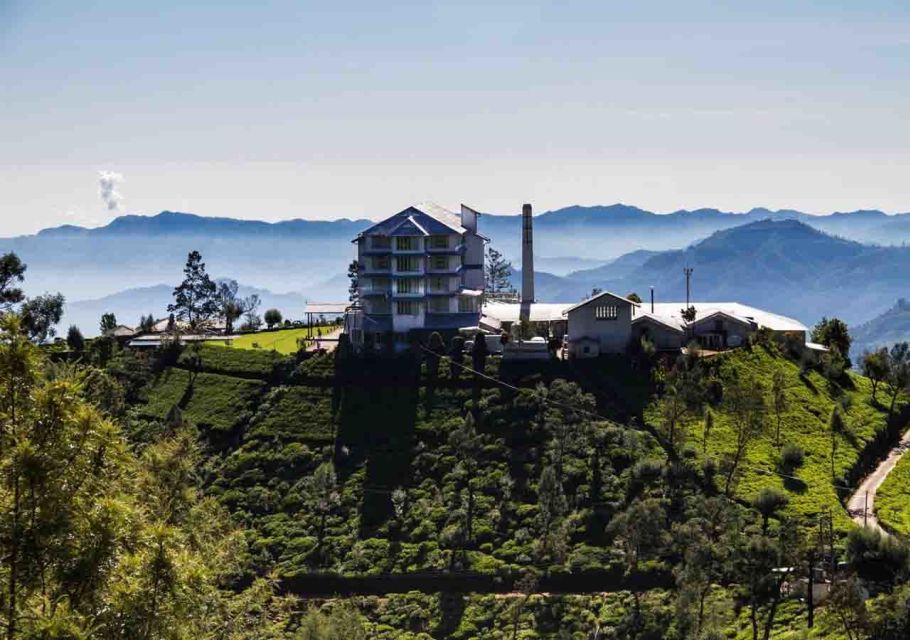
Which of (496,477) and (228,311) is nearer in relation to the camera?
(496,477)

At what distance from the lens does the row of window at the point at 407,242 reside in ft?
297

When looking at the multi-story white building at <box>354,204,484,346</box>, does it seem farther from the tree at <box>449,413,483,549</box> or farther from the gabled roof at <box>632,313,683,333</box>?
the tree at <box>449,413,483,549</box>

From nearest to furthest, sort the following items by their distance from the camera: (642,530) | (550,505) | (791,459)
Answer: (642,530)
(550,505)
(791,459)

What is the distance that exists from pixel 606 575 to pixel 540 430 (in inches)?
635

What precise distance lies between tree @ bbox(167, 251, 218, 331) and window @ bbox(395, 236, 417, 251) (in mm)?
30629

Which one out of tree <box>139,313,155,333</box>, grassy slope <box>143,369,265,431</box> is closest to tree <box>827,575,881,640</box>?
grassy slope <box>143,369,265,431</box>

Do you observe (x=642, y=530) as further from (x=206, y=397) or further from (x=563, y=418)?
(x=206, y=397)

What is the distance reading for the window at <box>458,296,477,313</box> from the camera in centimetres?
9231

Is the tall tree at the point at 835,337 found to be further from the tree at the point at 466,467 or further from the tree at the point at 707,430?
the tree at the point at 466,467

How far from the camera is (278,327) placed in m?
113

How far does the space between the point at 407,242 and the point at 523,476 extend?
90.2ft

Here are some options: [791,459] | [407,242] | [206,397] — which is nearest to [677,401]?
[791,459]

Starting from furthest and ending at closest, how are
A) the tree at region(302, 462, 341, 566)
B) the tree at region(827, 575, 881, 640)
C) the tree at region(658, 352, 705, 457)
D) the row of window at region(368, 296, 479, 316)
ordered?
the row of window at region(368, 296, 479, 316) < the tree at region(658, 352, 705, 457) < the tree at region(302, 462, 341, 566) < the tree at region(827, 575, 881, 640)

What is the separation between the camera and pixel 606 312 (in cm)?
8550
